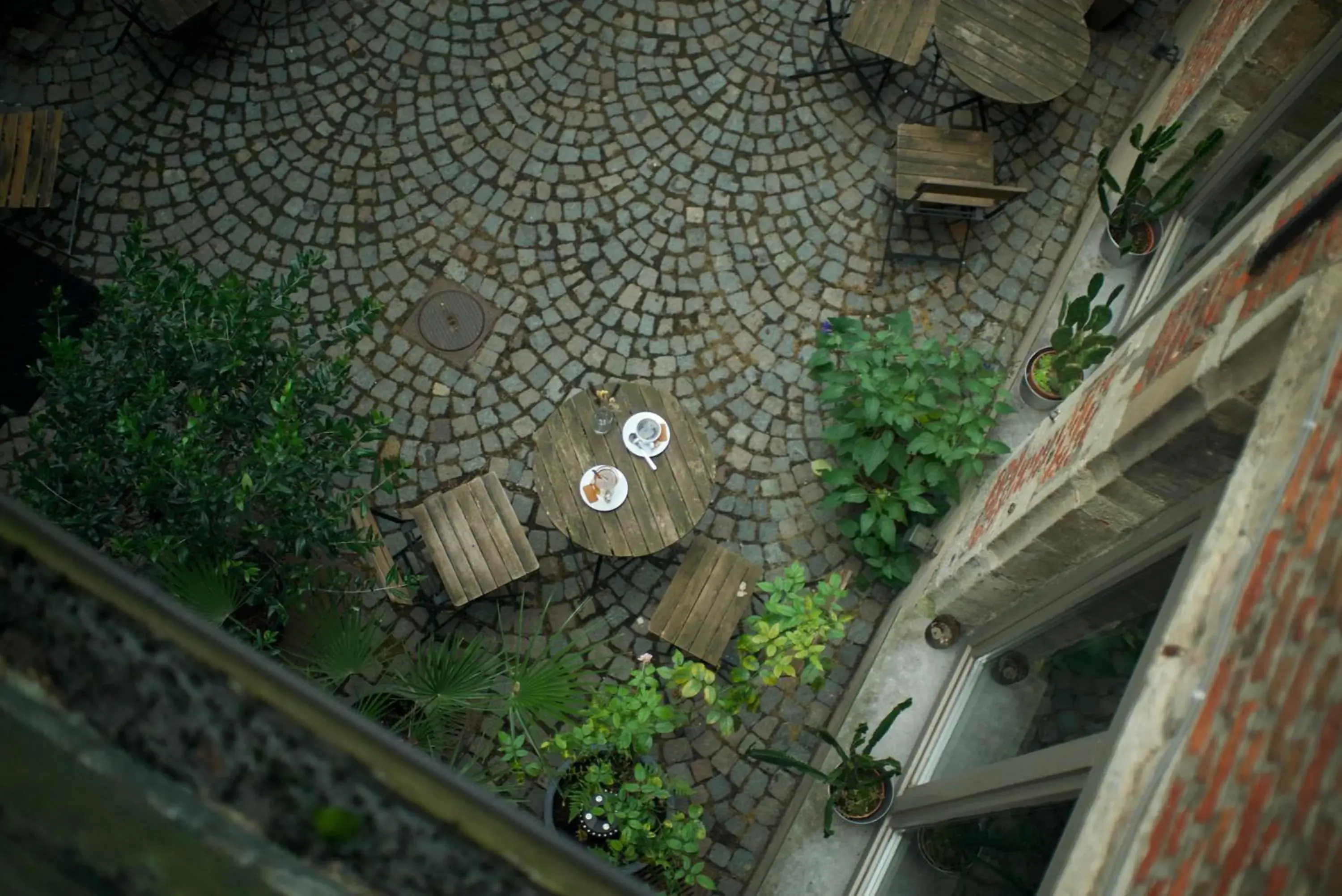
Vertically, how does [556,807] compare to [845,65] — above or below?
below

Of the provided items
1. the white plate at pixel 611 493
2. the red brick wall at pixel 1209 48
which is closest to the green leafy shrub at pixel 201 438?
the white plate at pixel 611 493

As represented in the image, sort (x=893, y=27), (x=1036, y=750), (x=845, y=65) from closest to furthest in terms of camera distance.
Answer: (x=1036, y=750) → (x=893, y=27) → (x=845, y=65)

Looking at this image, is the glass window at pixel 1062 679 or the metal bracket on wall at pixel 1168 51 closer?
the glass window at pixel 1062 679

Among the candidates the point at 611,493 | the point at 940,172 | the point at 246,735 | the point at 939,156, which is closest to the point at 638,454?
the point at 611,493

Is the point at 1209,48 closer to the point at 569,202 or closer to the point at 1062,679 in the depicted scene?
the point at 569,202

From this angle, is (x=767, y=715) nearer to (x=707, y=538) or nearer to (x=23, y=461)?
(x=707, y=538)

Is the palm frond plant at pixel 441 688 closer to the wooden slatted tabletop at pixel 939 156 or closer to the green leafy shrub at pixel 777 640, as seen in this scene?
the green leafy shrub at pixel 777 640

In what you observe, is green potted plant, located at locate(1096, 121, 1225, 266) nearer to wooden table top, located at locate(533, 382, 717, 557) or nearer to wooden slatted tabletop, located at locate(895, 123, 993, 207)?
wooden slatted tabletop, located at locate(895, 123, 993, 207)
